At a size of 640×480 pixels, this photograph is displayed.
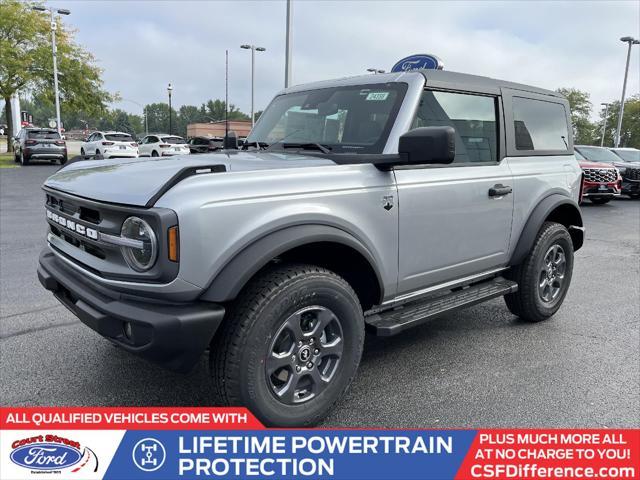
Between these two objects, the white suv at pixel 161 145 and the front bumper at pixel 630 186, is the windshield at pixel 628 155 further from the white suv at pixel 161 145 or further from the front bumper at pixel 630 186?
the white suv at pixel 161 145

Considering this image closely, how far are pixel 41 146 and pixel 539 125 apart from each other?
77.8 feet

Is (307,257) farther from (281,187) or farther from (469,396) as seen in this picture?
(469,396)

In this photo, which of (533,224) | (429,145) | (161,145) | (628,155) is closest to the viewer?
(429,145)

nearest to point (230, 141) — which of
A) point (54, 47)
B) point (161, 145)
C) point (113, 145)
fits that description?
point (161, 145)

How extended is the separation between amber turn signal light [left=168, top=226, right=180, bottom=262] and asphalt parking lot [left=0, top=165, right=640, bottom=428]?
1183 mm

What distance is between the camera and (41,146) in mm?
23031

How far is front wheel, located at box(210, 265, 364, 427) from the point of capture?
2.39m

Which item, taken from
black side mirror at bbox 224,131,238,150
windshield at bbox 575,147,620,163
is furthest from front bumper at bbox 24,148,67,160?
black side mirror at bbox 224,131,238,150

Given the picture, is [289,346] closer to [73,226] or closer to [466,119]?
[73,226]

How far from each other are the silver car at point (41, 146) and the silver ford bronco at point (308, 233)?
886 inches

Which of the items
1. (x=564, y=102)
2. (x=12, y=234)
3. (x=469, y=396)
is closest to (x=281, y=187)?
(x=469, y=396)

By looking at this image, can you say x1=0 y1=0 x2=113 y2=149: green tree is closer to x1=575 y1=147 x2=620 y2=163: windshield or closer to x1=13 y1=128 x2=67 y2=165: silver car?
x1=13 y1=128 x2=67 y2=165: silver car

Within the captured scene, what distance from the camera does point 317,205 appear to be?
2646 mm

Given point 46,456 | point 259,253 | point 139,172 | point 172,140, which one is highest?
point 172,140
